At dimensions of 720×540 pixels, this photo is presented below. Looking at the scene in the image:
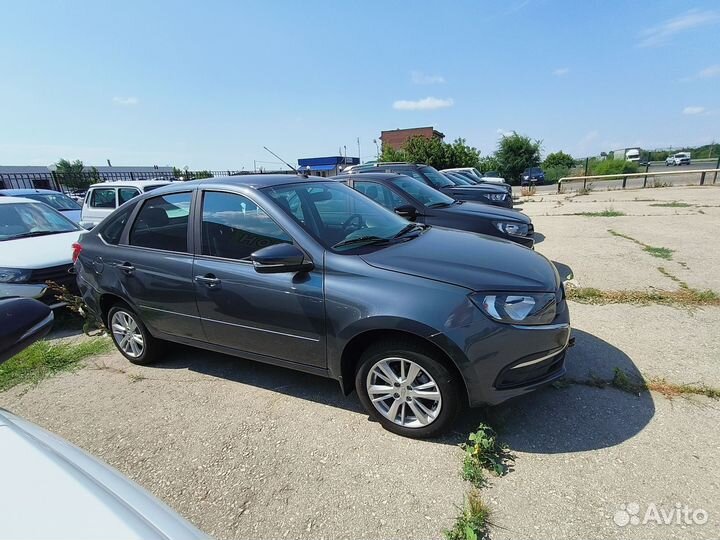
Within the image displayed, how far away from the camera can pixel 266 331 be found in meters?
2.88

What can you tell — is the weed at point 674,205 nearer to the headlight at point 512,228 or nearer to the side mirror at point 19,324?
the headlight at point 512,228

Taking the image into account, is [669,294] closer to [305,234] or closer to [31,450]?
[305,234]

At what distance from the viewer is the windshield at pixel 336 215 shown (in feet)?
9.48

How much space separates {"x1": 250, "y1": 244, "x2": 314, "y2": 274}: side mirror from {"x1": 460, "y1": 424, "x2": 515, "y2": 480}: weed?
1.54 m

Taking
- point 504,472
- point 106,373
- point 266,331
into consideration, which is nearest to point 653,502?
point 504,472

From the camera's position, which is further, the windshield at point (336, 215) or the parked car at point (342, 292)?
the windshield at point (336, 215)

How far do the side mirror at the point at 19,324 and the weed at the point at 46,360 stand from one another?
2927mm

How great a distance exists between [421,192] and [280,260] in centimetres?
428

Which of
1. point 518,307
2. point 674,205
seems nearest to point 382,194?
point 518,307

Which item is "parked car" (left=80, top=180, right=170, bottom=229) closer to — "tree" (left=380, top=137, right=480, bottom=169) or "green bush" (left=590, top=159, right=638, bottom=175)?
"tree" (left=380, top=137, right=480, bottom=169)

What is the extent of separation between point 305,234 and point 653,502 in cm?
255

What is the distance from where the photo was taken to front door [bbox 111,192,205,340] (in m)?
3.20

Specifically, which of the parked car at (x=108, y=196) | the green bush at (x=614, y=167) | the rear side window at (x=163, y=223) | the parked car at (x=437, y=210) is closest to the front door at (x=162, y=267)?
the rear side window at (x=163, y=223)

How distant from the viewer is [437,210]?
18.9ft
